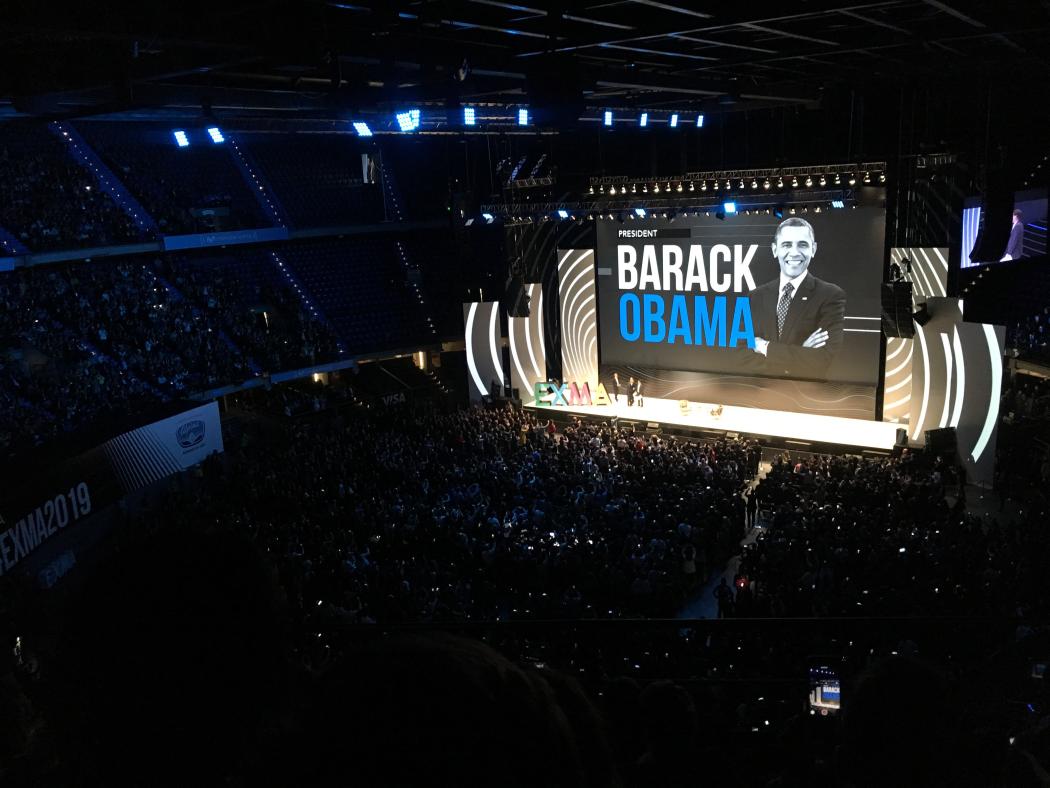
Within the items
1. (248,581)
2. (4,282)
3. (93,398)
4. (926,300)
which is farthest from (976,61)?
(4,282)

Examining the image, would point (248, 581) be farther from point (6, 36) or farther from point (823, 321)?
point (823, 321)

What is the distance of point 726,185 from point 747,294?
9.73 ft

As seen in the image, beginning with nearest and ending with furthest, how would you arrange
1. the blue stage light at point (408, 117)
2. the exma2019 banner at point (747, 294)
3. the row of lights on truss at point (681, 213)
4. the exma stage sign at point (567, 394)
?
the blue stage light at point (408, 117)
the row of lights on truss at point (681, 213)
the exma2019 banner at point (747, 294)
the exma stage sign at point (567, 394)

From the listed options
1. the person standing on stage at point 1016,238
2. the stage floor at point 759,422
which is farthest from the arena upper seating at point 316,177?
the person standing on stage at point 1016,238

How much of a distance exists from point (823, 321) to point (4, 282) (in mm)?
19892

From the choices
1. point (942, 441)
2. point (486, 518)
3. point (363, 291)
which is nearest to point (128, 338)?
point (363, 291)

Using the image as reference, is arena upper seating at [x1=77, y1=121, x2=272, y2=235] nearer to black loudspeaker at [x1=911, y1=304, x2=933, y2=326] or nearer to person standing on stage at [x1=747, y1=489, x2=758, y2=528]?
person standing on stage at [x1=747, y1=489, x2=758, y2=528]

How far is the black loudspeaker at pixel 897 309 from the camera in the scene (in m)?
15.7

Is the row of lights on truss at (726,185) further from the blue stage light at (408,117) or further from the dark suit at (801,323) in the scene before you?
the blue stage light at (408,117)

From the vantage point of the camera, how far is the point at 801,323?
805 inches

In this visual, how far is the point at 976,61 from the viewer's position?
1378 centimetres

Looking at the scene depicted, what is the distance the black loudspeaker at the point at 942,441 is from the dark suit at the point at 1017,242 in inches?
168

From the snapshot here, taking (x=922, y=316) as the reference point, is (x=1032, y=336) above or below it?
below

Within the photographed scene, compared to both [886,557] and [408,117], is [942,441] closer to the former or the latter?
[886,557]
